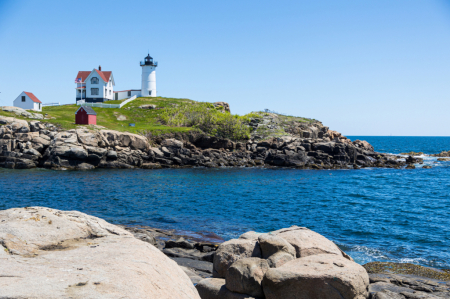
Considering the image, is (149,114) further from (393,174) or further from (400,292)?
(400,292)

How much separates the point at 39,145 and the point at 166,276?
171 feet

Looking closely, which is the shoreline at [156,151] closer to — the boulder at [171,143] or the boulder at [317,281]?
the boulder at [171,143]

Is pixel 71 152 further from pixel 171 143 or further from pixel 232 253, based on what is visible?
pixel 232 253

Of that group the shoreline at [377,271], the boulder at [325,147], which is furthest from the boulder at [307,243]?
the boulder at [325,147]

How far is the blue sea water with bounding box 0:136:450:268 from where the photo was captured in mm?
20511

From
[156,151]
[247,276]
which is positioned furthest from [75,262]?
[156,151]

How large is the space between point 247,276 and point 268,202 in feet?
73.2

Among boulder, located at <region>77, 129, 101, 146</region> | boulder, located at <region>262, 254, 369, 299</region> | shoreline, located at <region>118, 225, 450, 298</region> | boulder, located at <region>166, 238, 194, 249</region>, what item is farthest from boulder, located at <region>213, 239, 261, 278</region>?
boulder, located at <region>77, 129, 101, 146</region>

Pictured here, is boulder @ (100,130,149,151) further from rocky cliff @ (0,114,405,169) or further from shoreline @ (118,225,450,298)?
shoreline @ (118,225,450,298)

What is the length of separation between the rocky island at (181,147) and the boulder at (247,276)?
45.4m

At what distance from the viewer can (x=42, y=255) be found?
5.92m

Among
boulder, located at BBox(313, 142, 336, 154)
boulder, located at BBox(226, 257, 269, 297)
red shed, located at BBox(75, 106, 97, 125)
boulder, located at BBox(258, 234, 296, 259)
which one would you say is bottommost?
boulder, located at BBox(226, 257, 269, 297)

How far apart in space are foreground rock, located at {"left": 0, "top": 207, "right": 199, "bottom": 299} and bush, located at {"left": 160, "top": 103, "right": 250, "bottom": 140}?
2354 inches

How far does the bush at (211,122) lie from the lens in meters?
68.4
